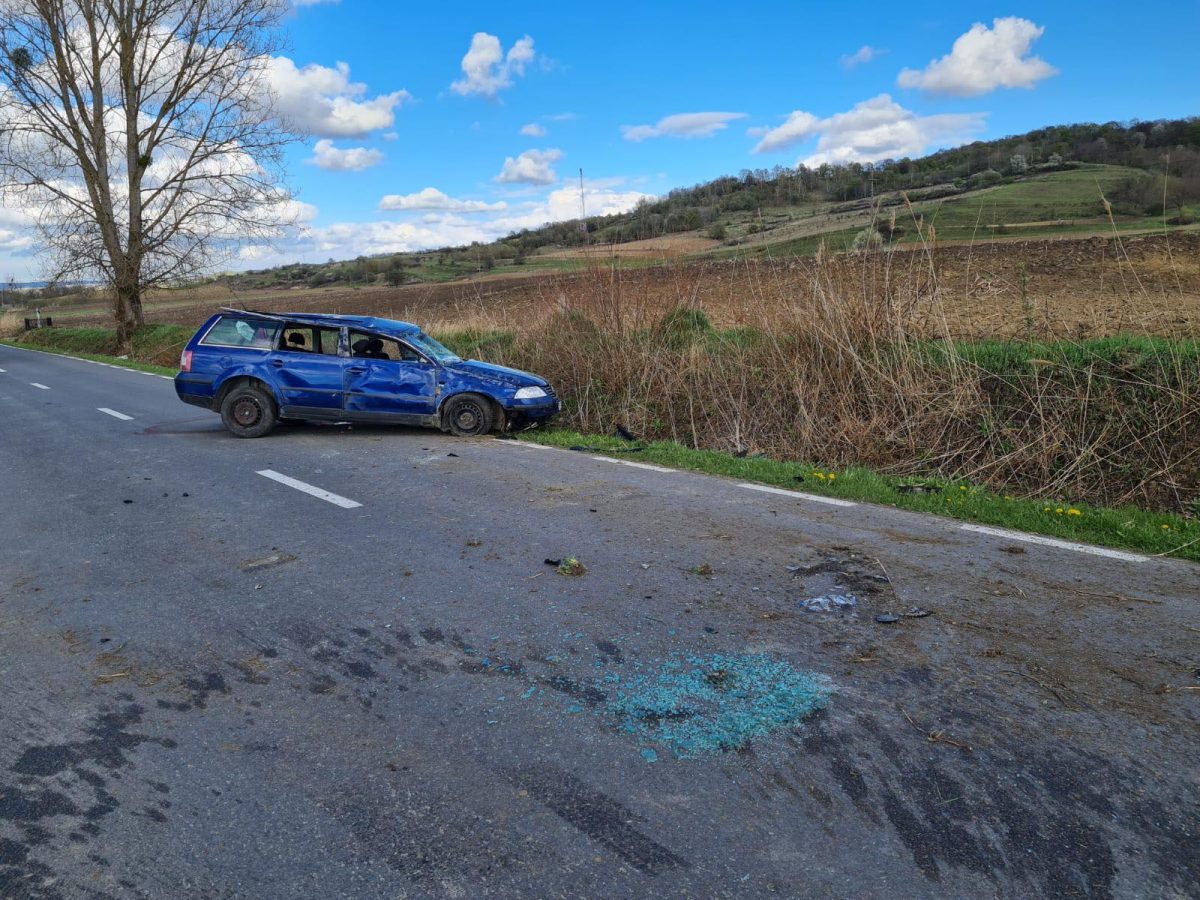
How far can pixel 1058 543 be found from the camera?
5906mm

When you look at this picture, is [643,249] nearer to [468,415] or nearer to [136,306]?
[468,415]

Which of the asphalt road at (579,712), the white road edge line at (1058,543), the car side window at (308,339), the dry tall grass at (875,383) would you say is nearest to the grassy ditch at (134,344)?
the car side window at (308,339)

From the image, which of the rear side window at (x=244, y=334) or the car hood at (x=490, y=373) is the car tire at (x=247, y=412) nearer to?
the rear side window at (x=244, y=334)

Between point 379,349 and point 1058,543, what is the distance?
8399 millimetres

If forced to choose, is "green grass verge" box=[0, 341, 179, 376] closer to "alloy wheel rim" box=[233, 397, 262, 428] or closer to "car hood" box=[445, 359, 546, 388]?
"alloy wheel rim" box=[233, 397, 262, 428]

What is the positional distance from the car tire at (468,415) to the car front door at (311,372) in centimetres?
145

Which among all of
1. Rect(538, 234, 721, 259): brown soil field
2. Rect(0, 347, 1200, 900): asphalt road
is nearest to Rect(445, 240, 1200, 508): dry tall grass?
Rect(538, 234, 721, 259): brown soil field

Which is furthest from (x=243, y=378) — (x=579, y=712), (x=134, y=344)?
(x=134, y=344)

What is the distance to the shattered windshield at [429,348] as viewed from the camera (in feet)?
36.3

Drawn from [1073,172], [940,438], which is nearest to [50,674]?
[940,438]

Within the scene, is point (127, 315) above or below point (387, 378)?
above

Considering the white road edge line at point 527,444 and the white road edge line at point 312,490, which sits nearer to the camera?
the white road edge line at point 312,490

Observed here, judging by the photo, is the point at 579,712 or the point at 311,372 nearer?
the point at 579,712

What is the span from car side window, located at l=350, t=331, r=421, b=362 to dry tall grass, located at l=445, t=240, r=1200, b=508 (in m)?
2.81
